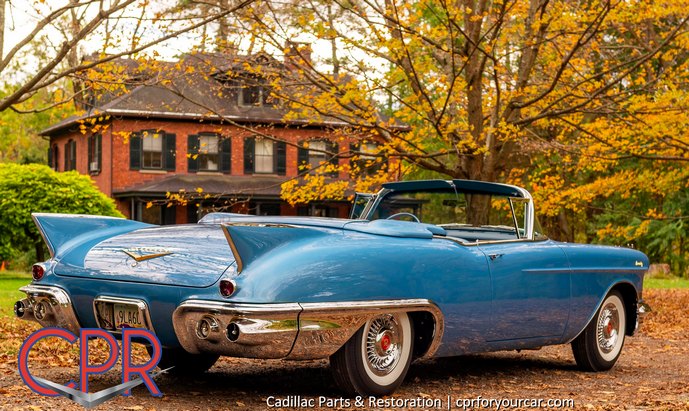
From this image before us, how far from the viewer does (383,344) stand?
6230mm

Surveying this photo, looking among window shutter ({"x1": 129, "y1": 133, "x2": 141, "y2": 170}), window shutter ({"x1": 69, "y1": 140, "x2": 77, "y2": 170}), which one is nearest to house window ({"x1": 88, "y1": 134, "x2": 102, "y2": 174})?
window shutter ({"x1": 129, "y1": 133, "x2": 141, "y2": 170})

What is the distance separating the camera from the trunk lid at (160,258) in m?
5.81

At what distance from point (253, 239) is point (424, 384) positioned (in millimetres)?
2038

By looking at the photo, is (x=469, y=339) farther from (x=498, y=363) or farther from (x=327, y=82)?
(x=327, y=82)

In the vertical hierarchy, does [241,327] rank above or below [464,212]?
below

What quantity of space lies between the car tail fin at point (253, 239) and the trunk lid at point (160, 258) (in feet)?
0.36

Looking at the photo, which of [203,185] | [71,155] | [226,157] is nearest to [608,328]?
[203,185]

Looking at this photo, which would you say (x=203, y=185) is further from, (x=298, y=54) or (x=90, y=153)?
(x=298, y=54)

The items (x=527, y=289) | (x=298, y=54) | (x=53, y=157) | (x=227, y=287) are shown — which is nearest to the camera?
(x=227, y=287)

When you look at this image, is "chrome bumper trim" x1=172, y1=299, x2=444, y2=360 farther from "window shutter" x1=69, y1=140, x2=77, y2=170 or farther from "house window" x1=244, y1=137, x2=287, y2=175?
"window shutter" x1=69, y1=140, x2=77, y2=170

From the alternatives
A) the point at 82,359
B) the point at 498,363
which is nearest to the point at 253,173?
the point at 498,363

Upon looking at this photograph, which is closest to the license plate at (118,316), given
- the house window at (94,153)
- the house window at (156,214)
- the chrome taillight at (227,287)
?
the chrome taillight at (227,287)

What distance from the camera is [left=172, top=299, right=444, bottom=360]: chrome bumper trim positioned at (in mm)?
5512

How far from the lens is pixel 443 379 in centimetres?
746
